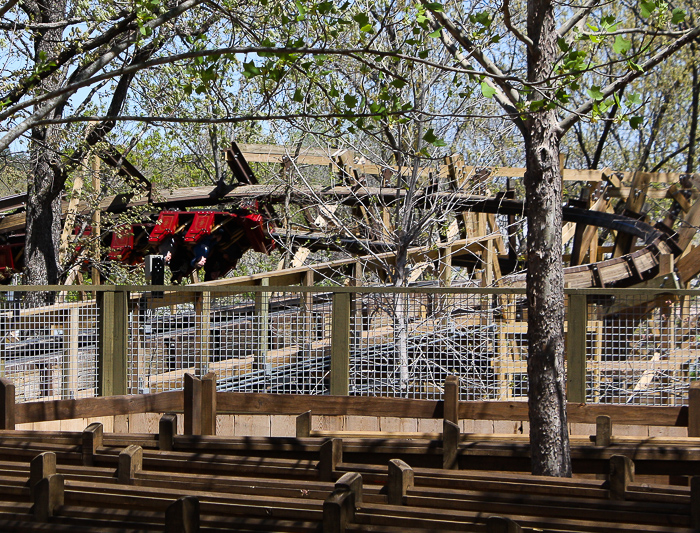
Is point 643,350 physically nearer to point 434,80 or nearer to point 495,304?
point 495,304

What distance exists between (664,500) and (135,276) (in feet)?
41.4

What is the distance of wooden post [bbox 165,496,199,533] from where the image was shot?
9.85 ft

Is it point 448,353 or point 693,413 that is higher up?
point 448,353

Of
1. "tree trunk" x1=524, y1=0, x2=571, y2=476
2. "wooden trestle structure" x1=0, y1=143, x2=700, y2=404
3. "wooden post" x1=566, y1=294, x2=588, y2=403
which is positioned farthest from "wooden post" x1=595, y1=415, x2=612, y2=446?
"wooden trestle structure" x1=0, y1=143, x2=700, y2=404

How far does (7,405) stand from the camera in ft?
19.0

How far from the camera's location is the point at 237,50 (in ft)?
15.1

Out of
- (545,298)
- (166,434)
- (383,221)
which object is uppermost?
(383,221)


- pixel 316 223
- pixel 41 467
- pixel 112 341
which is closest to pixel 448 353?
pixel 112 341

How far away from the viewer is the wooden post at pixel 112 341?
798 centimetres

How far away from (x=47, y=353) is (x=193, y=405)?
113 inches

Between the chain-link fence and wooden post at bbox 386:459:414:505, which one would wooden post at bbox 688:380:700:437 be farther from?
wooden post at bbox 386:459:414:505

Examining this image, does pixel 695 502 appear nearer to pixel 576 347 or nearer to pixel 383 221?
pixel 576 347

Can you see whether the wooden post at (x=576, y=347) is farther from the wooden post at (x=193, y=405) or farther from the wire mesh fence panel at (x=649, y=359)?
the wooden post at (x=193, y=405)

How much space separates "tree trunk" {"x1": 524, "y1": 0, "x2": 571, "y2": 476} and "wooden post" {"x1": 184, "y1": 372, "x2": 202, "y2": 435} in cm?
255
